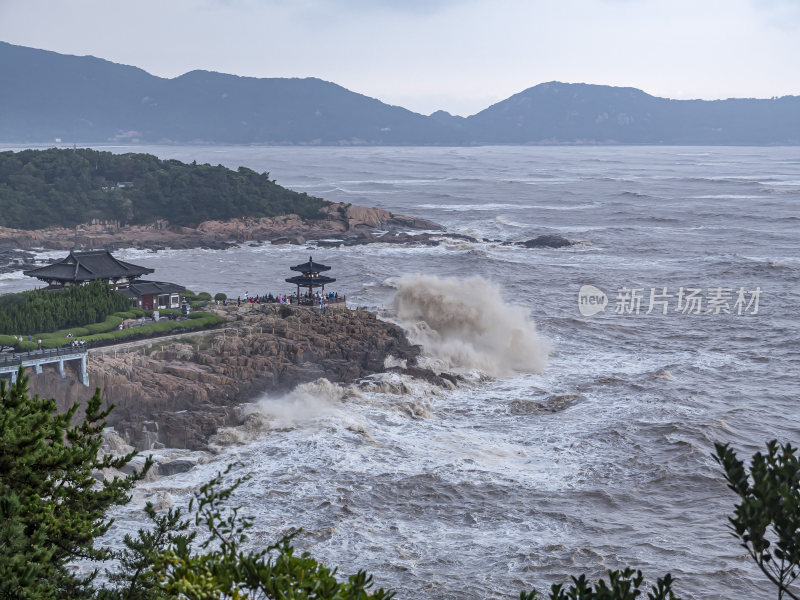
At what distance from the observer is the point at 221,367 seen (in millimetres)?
34188

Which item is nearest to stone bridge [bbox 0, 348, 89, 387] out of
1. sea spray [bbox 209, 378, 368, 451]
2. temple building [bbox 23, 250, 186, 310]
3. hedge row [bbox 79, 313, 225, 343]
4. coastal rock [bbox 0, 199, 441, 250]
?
hedge row [bbox 79, 313, 225, 343]

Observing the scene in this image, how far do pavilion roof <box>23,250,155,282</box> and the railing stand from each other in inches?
425

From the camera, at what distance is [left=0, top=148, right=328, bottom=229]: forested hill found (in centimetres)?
8306

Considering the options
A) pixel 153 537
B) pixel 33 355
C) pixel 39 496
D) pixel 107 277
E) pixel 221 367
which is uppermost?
pixel 39 496

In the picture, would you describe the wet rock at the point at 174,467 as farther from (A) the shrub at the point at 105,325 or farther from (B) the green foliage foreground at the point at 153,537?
(B) the green foliage foreground at the point at 153,537

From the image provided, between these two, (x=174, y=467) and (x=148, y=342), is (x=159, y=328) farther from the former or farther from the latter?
(x=174, y=467)

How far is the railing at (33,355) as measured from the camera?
30.0 meters

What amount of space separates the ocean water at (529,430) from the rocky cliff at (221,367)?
1455mm

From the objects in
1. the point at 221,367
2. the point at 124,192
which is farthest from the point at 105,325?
the point at 124,192

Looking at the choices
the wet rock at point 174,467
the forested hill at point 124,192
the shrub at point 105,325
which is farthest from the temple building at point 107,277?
the forested hill at point 124,192

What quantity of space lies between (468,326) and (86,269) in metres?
18.7

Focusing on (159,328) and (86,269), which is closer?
(159,328)

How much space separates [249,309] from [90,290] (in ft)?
26.1

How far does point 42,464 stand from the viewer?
11.1 m
